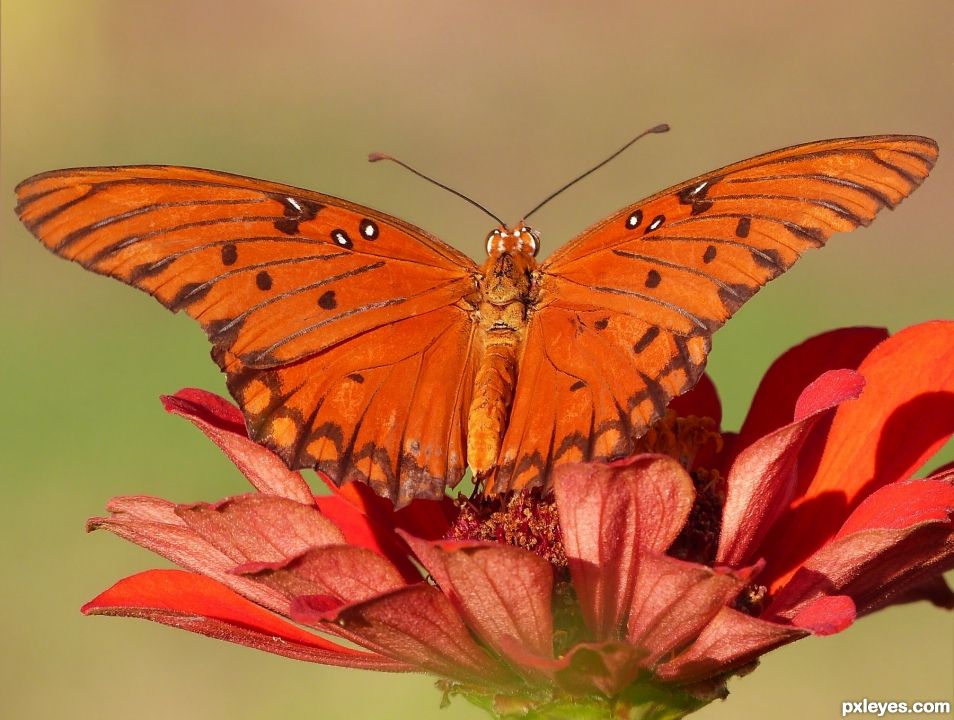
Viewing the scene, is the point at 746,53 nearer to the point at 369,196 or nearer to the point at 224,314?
the point at 369,196

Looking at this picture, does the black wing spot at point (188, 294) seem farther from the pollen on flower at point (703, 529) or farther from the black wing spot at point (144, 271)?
the pollen on flower at point (703, 529)

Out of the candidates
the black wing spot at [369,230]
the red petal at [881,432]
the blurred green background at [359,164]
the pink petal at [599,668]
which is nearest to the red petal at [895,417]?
the red petal at [881,432]

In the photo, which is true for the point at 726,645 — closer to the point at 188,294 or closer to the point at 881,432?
the point at 881,432

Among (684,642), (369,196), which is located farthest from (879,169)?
(369,196)

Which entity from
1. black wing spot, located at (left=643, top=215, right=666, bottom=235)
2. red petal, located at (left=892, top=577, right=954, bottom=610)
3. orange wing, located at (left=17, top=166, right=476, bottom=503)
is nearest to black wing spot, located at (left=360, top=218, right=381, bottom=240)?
orange wing, located at (left=17, top=166, right=476, bottom=503)

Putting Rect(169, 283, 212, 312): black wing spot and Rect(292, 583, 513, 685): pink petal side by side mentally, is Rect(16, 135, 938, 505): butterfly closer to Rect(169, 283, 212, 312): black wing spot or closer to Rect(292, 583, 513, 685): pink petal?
Rect(169, 283, 212, 312): black wing spot

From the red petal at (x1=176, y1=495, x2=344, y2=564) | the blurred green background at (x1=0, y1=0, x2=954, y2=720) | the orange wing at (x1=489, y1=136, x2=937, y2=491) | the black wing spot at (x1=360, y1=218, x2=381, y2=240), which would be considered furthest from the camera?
the blurred green background at (x1=0, y1=0, x2=954, y2=720)
